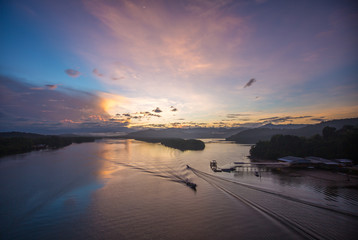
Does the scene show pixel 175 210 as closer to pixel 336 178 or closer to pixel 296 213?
pixel 296 213

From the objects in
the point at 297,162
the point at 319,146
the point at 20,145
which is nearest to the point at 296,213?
the point at 297,162

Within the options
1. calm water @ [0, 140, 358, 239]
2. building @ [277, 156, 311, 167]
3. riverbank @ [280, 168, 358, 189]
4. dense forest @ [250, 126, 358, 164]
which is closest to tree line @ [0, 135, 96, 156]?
calm water @ [0, 140, 358, 239]

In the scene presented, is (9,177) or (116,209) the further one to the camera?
(9,177)

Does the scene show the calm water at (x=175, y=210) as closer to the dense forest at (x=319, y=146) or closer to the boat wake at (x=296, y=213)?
the boat wake at (x=296, y=213)

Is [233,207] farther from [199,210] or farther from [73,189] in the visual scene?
[73,189]

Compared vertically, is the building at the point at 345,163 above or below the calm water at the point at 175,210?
above

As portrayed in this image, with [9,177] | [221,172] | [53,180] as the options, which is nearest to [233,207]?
[221,172]

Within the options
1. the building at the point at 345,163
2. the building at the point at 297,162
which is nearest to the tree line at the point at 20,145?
the building at the point at 297,162

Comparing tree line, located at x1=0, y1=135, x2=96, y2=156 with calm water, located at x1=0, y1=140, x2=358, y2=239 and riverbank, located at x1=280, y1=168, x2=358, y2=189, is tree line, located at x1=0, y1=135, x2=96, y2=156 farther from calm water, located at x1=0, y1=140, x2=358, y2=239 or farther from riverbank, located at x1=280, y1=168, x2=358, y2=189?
riverbank, located at x1=280, y1=168, x2=358, y2=189
